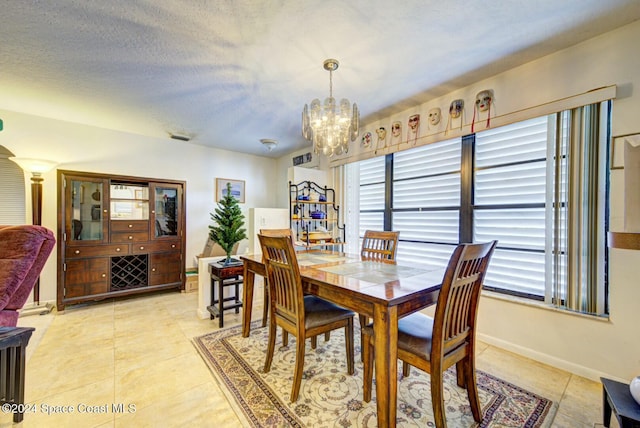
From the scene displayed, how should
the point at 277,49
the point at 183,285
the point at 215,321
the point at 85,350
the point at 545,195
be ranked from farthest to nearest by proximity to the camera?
1. the point at 183,285
2. the point at 215,321
3. the point at 85,350
4. the point at 545,195
5. the point at 277,49

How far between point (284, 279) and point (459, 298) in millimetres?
1065

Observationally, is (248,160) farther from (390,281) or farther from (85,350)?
(390,281)

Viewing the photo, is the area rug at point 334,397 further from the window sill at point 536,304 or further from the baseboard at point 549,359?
the window sill at point 536,304

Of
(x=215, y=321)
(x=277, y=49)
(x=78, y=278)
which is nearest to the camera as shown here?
(x=277, y=49)

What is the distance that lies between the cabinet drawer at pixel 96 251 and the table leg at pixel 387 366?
3774 mm

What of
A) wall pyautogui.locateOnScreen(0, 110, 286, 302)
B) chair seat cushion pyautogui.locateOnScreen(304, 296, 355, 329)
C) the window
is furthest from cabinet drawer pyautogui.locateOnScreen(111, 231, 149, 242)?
the window

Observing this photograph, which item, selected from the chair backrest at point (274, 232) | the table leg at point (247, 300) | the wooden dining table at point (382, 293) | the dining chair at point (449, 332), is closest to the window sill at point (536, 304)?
the wooden dining table at point (382, 293)

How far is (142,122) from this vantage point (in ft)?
11.2

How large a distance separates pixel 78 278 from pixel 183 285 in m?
1.24

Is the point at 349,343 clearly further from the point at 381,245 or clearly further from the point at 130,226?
the point at 130,226

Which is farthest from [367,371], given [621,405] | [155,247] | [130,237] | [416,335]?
[130,237]

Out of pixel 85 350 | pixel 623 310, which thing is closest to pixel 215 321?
pixel 85 350

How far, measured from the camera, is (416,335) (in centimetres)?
146

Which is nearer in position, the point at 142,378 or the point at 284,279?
the point at 284,279
